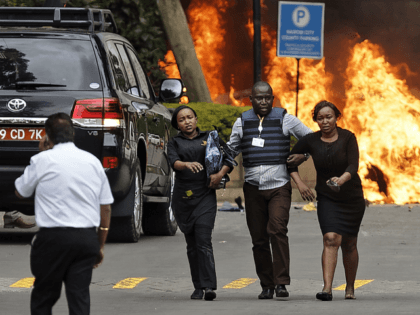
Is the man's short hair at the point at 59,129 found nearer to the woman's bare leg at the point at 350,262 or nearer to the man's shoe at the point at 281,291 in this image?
the man's shoe at the point at 281,291

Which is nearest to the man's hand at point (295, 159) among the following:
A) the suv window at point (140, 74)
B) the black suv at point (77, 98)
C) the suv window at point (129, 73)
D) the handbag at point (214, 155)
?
the handbag at point (214, 155)

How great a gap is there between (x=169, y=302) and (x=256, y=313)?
881mm

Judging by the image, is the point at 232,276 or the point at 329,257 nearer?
the point at 329,257

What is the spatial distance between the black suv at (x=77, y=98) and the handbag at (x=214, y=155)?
6.32 feet

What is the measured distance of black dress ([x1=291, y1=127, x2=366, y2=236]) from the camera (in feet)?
26.0

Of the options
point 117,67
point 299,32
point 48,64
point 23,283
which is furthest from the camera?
point 299,32

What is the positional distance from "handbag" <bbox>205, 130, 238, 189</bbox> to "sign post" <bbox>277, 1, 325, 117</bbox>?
10.2 m

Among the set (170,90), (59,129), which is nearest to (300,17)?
(170,90)

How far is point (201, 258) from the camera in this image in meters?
7.90

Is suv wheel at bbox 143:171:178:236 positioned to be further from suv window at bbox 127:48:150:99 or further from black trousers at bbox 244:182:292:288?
black trousers at bbox 244:182:292:288

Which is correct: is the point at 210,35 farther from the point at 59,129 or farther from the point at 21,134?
the point at 59,129

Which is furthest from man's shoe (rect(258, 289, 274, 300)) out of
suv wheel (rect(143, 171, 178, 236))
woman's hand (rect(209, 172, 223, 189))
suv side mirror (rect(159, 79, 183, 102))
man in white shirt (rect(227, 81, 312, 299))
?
suv wheel (rect(143, 171, 178, 236))

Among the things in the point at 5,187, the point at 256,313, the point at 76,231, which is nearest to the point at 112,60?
the point at 5,187

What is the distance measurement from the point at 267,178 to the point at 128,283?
1579 mm
